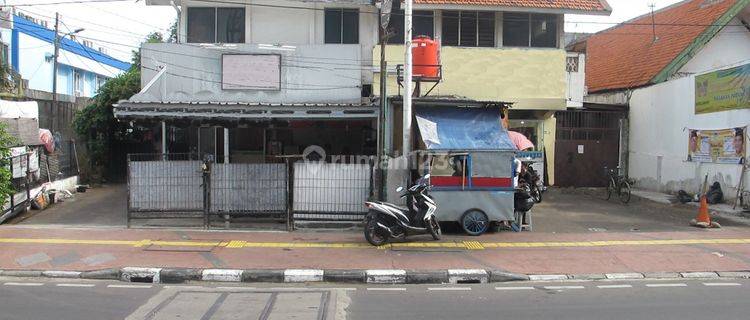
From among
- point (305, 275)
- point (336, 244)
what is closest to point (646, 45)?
point (336, 244)

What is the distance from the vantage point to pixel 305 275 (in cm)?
817

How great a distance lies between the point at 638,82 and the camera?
67.5 ft

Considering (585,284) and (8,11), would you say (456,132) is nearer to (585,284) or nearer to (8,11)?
(585,284)

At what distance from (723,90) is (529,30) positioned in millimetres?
5669

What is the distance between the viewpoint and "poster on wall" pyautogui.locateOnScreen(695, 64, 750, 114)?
14773 mm

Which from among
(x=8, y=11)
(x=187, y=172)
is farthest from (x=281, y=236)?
(x=8, y=11)

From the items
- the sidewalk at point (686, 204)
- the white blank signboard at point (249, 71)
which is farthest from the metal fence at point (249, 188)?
the sidewalk at point (686, 204)

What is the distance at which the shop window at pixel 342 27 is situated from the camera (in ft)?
57.5

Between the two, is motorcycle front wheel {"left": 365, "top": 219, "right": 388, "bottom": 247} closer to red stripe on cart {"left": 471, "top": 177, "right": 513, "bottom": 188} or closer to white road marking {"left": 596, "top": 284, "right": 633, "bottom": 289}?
red stripe on cart {"left": 471, "top": 177, "right": 513, "bottom": 188}

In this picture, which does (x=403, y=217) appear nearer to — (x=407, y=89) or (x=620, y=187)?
(x=407, y=89)

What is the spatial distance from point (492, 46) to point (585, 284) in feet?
37.0

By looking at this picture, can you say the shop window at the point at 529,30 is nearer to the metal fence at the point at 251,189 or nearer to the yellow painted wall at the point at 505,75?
the yellow painted wall at the point at 505,75

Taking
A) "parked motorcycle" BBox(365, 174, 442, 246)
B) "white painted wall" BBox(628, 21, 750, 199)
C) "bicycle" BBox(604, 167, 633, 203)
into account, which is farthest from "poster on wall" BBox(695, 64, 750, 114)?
"parked motorcycle" BBox(365, 174, 442, 246)

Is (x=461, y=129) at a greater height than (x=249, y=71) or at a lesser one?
lesser
